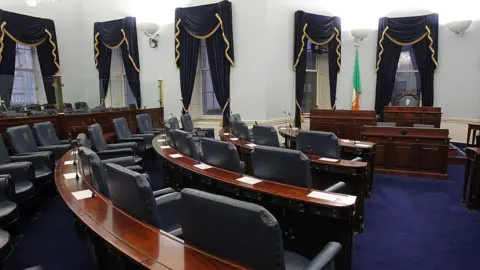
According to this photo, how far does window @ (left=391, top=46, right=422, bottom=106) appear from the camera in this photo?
7493 mm

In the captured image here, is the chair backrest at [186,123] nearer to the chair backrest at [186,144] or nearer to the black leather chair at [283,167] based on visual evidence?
the chair backrest at [186,144]

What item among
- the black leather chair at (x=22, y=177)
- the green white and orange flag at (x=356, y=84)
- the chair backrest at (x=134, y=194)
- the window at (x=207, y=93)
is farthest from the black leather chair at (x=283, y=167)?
the green white and orange flag at (x=356, y=84)

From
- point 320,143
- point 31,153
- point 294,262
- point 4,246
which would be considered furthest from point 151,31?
point 294,262

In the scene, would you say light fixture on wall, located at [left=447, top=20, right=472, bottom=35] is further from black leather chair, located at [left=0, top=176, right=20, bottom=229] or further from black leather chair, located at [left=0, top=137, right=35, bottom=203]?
black leather chair, located at [left=0, top=176, right=20, bottom=229]

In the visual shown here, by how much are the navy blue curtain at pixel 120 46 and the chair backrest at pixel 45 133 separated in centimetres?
279

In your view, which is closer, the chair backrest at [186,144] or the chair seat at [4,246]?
the chair seat at [4,246]

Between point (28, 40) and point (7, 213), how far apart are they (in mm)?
6699

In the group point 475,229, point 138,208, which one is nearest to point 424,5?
point 475,229

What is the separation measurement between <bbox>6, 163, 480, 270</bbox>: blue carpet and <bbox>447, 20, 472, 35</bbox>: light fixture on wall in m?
4.24

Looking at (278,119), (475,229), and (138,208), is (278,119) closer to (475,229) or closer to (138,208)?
(475,229)

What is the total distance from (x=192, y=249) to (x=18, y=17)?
8357 millimetres

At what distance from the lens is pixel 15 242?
111 inches

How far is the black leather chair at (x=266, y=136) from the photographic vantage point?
159 inches

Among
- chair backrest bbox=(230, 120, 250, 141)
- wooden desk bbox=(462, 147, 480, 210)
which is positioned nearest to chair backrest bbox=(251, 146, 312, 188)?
chair backrest bbox=(230, 120, 250, 141)
